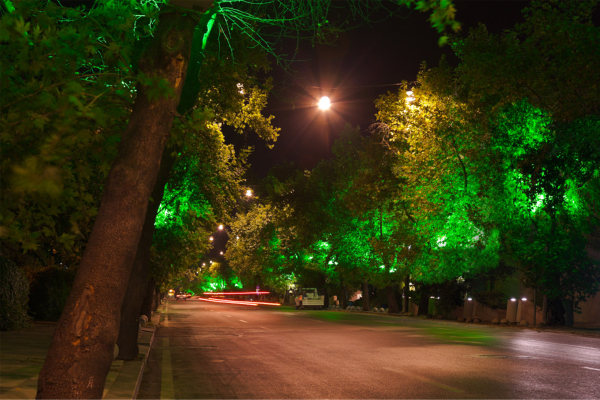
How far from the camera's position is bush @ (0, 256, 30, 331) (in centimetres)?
1537

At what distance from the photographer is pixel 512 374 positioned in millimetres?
10391

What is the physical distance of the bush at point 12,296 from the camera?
50.4 ft

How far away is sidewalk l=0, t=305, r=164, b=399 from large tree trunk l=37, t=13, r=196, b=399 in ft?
9.05

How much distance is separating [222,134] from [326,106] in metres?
4.00

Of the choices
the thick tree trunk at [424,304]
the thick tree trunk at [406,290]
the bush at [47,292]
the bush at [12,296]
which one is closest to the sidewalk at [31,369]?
the bush at [12,296]

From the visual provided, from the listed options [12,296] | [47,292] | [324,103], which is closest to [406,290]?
[324,103]

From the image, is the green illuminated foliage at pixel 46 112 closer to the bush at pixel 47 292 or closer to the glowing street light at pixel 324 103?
the glowing street light at pixel 324 103

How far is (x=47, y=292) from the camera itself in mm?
20594

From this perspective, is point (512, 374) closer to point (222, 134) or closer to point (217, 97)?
point (217, 97)

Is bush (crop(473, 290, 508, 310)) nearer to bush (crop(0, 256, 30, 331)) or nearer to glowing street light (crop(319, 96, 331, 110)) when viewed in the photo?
glowing street light (crop(319, 96, 331, 110))

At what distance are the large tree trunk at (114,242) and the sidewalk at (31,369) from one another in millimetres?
2759

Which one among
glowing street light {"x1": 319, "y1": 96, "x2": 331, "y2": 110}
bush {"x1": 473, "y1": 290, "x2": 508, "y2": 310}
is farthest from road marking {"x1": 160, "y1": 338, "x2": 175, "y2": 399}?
bush {"x1": 473, "y1": 290, "x2": 508, "y2": 310}

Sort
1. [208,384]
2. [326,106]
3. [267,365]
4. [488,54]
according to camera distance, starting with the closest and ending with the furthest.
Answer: [208,384]
[267,365]
[326,106]
[488,54]

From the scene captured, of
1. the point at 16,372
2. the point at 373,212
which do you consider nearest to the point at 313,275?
the point at 373,212
